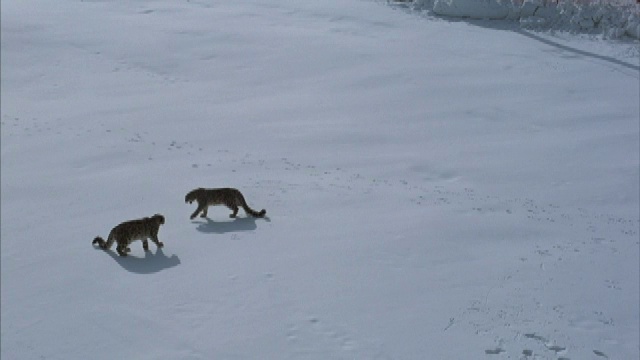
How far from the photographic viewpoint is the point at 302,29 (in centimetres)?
1566

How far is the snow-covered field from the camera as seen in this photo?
5.93 metres

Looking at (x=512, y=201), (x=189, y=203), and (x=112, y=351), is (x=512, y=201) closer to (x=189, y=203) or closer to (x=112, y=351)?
(x=189, y=203)

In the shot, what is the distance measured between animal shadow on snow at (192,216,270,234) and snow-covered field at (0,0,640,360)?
43mm

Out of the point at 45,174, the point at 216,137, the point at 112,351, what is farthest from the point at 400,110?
the point at 112,351

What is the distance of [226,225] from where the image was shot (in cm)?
764

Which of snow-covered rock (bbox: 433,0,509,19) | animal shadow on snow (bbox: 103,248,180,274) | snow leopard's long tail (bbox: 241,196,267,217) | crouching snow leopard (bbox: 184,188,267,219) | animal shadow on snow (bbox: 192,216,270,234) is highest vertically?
snow-covered rock (bbox: 433,0,509,19)

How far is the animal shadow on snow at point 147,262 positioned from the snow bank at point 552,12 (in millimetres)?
11852

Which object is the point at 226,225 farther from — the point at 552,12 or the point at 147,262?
the point at 552,12

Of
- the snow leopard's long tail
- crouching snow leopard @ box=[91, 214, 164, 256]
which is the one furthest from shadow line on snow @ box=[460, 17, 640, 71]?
crouching snow leopard @ box=[91, 214, 164, 256]

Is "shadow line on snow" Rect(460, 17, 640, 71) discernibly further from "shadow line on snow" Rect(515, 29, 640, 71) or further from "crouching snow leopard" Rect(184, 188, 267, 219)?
"crouching snow leopard" Rect(184, 188, 267, 219)

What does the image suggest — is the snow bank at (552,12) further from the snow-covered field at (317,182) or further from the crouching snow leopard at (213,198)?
the crouching snow leopard at (213,198)

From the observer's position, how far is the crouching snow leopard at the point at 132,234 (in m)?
6.74

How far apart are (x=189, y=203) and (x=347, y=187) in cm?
214

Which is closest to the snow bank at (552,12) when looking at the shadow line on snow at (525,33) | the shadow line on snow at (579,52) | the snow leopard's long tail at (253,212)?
the shadow line on snow at (525,33)
